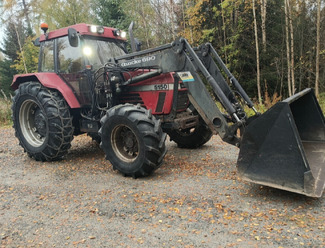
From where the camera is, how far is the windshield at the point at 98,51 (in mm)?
5375

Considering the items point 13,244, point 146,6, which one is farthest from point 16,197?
point 146,6

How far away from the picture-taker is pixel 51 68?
5.85 meters

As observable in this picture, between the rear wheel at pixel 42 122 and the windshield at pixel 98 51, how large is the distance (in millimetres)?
940

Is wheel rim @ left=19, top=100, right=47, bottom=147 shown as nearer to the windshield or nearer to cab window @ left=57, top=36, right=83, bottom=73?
cab window @ left=57, top=36, right=83, bottom=73

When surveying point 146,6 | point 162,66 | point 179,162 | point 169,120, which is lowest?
point 179,162

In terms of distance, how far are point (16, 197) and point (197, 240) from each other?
8.72ft

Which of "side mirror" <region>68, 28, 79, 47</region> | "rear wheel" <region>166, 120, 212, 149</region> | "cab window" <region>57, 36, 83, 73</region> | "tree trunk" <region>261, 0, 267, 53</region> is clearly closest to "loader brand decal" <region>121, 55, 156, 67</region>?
"side mirror" <region>68, 28, 79, 47</region>

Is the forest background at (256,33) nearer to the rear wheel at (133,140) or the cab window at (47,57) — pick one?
the rear wheel at (133,140)

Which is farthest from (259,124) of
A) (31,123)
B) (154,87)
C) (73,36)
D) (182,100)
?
(31,123)

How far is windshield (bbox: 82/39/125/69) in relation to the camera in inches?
212

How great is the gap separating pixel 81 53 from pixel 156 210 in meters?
3.43

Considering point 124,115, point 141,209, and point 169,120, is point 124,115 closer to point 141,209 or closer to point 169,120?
point 169,120

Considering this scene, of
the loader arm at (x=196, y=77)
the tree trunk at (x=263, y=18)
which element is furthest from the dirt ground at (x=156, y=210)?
the tree trunk at (x=263, y=18)

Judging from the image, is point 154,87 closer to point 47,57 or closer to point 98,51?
point 98,51
